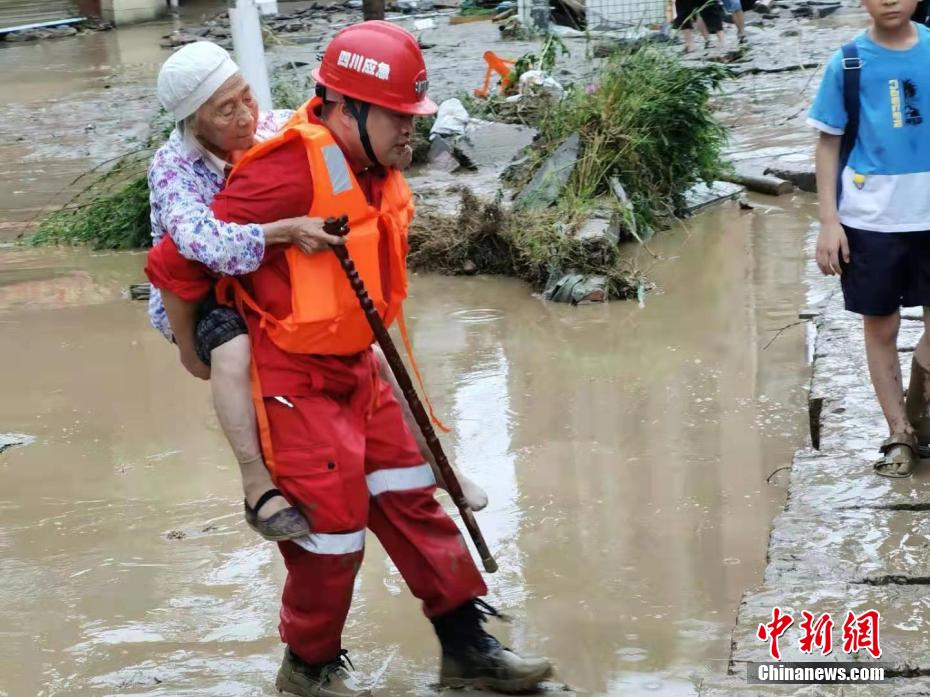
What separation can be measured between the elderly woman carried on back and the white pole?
Answer: 489 cm

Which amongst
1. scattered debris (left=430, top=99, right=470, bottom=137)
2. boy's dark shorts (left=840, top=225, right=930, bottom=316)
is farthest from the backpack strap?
scattered debris (left=430, top=99, right=470, bottom=137)

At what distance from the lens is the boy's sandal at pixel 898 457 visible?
14.1 ft

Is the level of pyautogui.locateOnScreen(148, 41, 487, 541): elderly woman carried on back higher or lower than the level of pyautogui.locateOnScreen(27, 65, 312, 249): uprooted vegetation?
higher

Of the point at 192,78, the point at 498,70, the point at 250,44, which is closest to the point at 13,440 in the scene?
the point at 192,78

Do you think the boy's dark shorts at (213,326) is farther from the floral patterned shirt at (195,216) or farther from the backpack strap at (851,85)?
the backpack strap at (851,85)

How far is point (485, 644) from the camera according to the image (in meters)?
3.52

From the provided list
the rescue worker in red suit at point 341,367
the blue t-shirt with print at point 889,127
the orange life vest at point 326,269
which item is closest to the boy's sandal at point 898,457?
the blue t-shirt with print at point 889,127

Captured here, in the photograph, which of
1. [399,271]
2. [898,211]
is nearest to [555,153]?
[898,211]

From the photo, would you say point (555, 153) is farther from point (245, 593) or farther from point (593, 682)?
point (593, 682)

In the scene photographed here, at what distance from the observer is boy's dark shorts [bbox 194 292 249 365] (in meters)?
3.33

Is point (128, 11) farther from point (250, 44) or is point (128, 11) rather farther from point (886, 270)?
point (886, 270)

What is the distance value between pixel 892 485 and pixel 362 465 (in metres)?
1.82

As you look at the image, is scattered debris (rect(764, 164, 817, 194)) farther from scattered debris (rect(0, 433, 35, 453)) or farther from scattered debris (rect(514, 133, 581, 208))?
scattered debris (rect(0, 433, 35, 453))

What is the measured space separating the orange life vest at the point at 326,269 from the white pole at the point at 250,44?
5.15 meters
